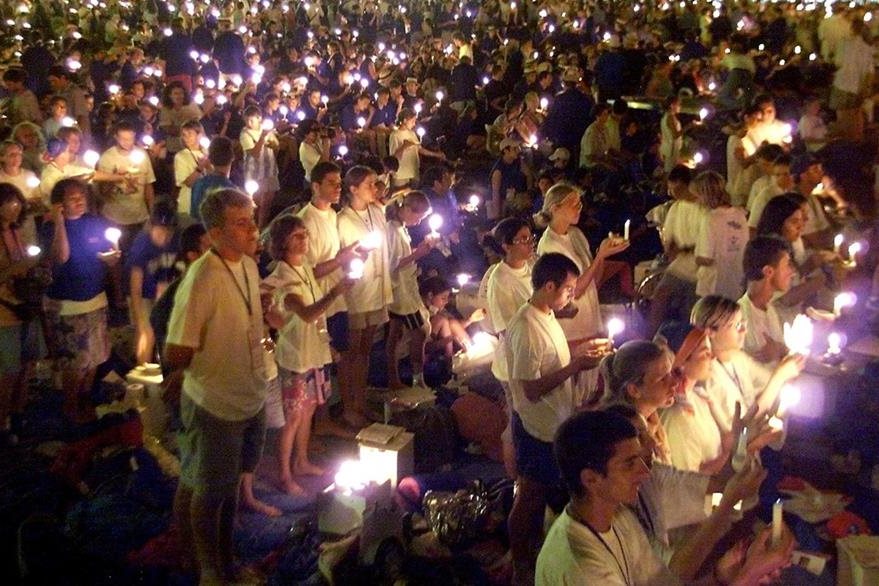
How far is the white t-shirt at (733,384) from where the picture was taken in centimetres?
370

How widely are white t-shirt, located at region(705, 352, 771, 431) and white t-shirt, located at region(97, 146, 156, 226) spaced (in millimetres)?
5500

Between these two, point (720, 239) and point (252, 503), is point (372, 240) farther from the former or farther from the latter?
point (720, 239)

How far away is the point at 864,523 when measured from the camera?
466 cm

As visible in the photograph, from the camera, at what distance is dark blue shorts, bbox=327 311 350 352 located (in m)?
6.16

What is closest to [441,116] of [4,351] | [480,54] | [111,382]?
[480,54]

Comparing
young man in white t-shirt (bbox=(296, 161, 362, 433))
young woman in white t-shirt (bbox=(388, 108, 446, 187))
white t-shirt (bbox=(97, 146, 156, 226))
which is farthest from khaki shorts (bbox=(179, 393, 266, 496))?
young woman in white t-shirt (bbox=(388, 108, 446, 187))

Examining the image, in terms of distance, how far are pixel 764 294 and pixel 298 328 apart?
8.17ft

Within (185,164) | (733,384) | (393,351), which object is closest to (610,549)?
(733,384)

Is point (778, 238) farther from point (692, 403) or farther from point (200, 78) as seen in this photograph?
point (200, 78)

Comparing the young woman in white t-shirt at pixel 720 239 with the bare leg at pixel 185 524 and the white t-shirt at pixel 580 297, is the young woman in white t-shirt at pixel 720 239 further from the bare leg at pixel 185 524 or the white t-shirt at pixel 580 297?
the bare leg at pixel 185 524

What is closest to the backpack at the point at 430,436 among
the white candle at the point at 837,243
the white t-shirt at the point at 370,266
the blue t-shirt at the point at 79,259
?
the white t-shirt at the point at 370,266

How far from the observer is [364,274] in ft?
19.6

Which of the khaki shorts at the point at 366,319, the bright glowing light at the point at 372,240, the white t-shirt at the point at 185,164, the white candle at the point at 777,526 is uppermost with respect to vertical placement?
→ the white t-shirt at the point at 185,164

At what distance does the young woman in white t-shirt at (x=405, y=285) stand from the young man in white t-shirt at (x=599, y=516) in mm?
3650
